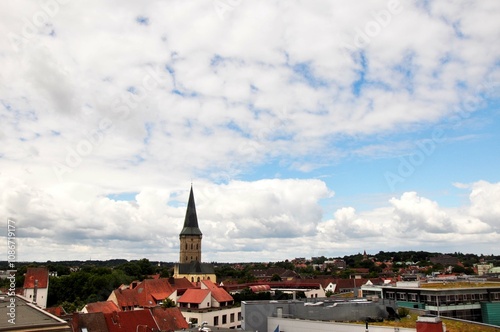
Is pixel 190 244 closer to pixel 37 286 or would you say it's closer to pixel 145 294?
pixel 37 286

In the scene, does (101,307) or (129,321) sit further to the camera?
(101,307)

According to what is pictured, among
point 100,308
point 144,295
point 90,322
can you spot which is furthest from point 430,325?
point 144,295

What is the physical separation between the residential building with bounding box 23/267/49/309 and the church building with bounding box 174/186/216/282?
46.1 metres

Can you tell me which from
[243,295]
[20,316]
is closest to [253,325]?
[20,316]

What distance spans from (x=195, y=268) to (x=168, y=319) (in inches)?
3194

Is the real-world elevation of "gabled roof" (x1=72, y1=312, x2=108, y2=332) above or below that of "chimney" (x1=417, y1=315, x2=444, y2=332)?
below

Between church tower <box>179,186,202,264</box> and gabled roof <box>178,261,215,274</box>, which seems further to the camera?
church tower <box>179,186,202,264</box>

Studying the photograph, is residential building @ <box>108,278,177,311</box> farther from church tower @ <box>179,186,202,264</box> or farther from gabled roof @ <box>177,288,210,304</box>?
church tower @ <box>179,186,202,264</box>

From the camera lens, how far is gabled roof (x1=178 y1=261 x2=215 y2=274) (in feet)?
421

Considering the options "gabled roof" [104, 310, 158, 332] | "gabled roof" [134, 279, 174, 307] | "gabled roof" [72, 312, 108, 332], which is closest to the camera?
"gabled roof" [72, 312, 108, 332]

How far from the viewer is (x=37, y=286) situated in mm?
87562

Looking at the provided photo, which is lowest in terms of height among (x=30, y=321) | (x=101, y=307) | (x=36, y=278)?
(x=101, y=307)

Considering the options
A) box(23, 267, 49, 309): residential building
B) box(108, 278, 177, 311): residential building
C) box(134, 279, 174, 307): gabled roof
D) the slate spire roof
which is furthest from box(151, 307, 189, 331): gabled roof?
the slate spire roof

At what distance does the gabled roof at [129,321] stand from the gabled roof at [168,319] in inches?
45.1
